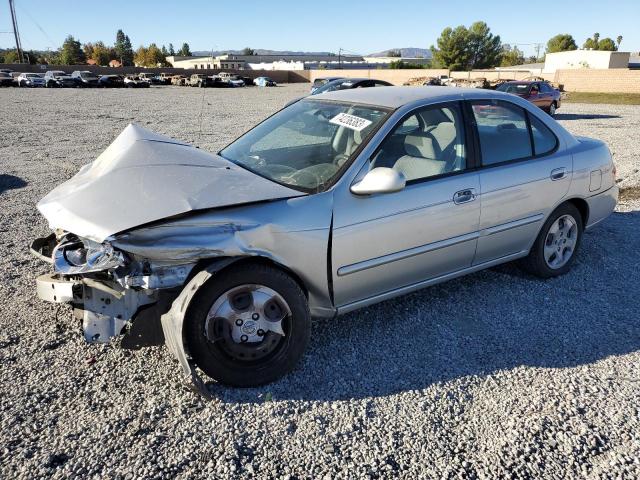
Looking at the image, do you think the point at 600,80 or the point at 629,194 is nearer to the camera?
the point at 629,194

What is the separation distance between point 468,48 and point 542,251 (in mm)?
93949

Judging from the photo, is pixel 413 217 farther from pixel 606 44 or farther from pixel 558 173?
pixel 606 44

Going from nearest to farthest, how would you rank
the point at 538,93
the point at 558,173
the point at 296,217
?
the point at 296,217, the point at 558,173, the point at 538,93

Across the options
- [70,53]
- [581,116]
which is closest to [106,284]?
[581,116]

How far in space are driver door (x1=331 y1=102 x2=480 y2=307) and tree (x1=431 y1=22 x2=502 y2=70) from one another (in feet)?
296

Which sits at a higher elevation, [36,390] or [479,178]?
[479,178]

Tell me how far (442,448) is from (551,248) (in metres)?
2.58

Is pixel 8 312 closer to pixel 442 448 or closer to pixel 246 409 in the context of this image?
pixel 246 409

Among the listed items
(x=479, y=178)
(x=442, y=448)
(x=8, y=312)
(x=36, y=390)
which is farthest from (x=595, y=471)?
(x=8, y=312)

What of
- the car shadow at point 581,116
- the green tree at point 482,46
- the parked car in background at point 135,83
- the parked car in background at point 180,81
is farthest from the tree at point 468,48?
the car shadow at point 581,116

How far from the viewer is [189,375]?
279cm

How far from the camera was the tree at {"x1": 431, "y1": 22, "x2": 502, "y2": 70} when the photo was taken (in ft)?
290

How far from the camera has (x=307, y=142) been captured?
391 centimetres

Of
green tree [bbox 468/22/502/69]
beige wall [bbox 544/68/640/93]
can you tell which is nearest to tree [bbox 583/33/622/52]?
green tree [bbox 468/22/502/69]
